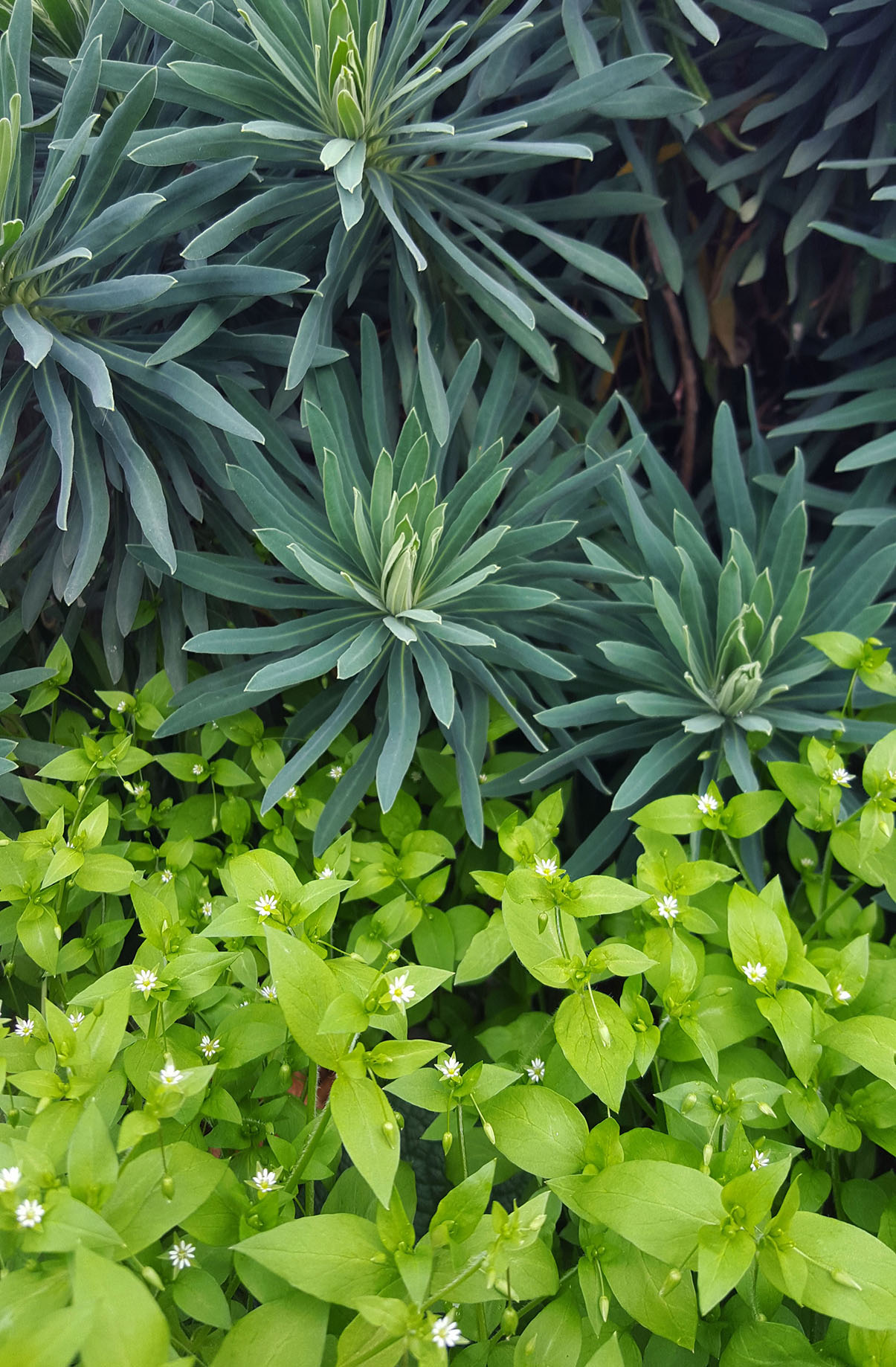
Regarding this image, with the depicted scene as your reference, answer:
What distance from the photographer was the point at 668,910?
2.61 feet

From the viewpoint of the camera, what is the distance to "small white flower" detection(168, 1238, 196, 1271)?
0.61m

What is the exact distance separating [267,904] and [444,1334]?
1.06 feet

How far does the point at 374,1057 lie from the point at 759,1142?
0.31m

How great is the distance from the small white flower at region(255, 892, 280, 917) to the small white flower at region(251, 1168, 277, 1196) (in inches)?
7.4

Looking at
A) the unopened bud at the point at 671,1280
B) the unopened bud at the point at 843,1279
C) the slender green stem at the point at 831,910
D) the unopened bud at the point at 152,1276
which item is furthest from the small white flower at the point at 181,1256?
the slender green stem at the point at 831,910

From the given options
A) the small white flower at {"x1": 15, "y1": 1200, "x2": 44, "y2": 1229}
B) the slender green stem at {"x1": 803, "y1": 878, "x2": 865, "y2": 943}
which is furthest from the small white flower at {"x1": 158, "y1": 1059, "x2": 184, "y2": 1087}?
the slender green stem at {"x1": 803, "y1": 878, "x2": 865, "y2": 943}

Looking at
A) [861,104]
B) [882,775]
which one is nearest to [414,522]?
[882,775]

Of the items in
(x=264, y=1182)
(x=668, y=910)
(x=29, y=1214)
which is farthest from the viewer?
(x=668, y=910)

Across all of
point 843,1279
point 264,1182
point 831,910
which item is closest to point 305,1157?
point 264,1182

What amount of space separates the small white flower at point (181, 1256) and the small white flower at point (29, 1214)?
5.1 inches

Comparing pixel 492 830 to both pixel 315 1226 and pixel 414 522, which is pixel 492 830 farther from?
pixel 315 1226

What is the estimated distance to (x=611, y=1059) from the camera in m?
0.66

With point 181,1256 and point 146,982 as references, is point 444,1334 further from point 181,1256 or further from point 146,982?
point 146,982

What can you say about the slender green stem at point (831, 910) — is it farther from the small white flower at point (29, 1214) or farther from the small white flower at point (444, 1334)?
the small white flower at point (29, 1214)
